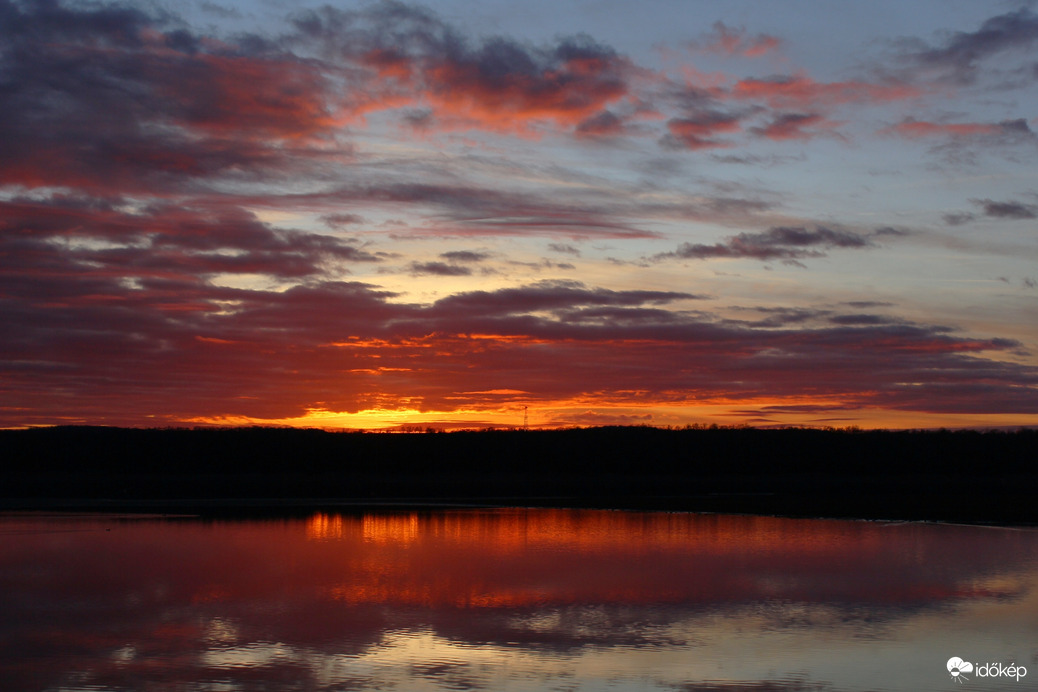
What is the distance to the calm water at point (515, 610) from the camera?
40.5 ft

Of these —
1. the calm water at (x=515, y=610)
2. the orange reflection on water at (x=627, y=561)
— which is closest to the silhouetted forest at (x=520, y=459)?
the orange reflection on water at (x=627, y=561)

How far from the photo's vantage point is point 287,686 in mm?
11648

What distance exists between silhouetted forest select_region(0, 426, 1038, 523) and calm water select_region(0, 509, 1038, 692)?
30.5 metres

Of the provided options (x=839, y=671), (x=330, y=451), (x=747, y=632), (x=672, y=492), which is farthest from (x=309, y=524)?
(x=330, y=451)

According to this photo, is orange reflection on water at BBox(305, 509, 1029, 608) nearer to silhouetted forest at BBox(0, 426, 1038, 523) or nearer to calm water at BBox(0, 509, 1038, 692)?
calm water at BBox(0, 509, 1038, 692)

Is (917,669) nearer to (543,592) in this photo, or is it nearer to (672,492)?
(543,592)

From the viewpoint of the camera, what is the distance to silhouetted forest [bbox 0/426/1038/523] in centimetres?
6662

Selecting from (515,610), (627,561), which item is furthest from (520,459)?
(515,610)

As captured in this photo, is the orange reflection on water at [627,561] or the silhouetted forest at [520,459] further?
the silhouetted forest at [520,459]

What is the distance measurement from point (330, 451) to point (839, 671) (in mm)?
82208

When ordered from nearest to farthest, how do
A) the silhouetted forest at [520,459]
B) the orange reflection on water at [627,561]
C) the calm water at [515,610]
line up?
the calm water at [515,610]
the orange reflection on water at [627,561]
the silhouetted forest at [520,459]

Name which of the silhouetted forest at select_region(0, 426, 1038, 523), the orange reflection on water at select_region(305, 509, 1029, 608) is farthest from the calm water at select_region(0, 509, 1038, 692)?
the silhouetted forest at select_region(0, 426, 1038, 523)

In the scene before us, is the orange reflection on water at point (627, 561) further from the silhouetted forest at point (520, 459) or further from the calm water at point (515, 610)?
the silhouetted forest at point (520, 459)

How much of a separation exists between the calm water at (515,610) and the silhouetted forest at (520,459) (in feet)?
100.0
